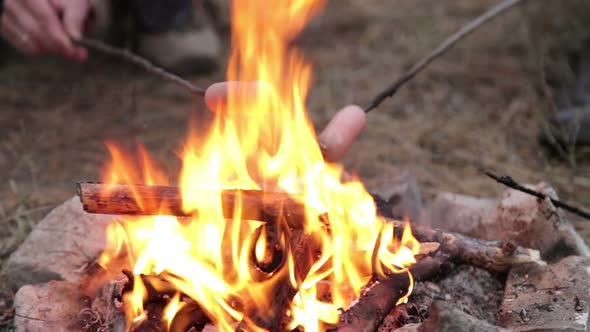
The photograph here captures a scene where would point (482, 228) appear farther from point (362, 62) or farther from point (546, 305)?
point (362, 62)

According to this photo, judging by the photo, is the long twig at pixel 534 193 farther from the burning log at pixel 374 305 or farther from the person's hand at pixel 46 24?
the person's hand at pixel 46 24

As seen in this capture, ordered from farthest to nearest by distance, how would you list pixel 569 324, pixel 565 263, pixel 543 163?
pixel 543 163 < pixel 565 263 < pixel 569 324

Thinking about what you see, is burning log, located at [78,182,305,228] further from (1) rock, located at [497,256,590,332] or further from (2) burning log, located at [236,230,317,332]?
(1) rock, located at [497,256,590,332]

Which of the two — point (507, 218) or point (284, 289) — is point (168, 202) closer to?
point (284, 289)

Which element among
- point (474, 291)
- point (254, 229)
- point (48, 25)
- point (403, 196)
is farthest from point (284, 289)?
point (48, 25)

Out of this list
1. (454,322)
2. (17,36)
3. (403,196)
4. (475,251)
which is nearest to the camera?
(454,322)

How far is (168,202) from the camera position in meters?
1.86

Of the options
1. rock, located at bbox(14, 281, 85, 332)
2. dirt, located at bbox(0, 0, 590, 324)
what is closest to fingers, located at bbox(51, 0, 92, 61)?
dirt, located at bbox(0, 0, 590, 324)

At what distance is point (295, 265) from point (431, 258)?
0.54 metres

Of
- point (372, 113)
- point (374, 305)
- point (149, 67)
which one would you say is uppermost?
point (149, 67)

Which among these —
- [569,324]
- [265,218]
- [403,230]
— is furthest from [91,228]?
[569,324]

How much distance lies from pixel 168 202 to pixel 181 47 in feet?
9.69

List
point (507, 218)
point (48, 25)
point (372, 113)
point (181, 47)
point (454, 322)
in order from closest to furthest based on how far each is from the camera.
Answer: point (454, 322) < point (507, 218) < point (48, 25) < point (372, 113) < point (181, 47)

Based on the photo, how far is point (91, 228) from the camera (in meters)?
2.32
